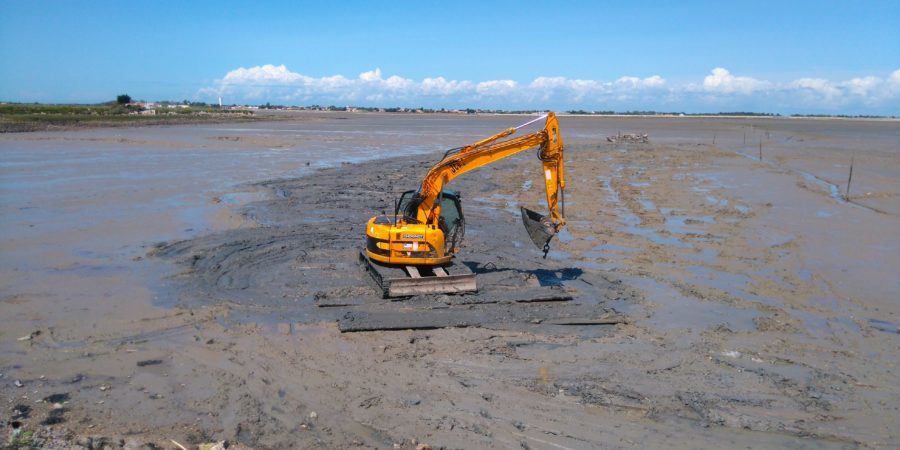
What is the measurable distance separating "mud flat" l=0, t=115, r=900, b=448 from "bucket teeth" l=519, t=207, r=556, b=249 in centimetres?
91

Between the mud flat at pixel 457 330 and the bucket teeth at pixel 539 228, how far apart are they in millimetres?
910

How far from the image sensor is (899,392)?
817cm

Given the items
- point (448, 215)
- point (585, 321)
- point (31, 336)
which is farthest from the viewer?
point (448, 215)

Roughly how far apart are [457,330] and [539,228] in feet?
9.51

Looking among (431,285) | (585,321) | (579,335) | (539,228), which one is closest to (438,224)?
(431,285)

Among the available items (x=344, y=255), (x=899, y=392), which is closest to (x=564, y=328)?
(x=899, y=392)

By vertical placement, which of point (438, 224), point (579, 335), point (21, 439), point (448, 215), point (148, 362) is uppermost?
point (448, 215)

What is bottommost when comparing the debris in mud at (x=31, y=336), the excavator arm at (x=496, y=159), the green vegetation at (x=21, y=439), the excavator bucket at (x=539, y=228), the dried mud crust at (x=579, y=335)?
the dried mud crust at (x=579, y=335)

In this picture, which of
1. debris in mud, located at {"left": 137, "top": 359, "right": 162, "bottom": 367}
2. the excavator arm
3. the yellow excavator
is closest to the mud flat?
debris in mud, located at {"left": 137, "top": 359, "right": 162, "bottom": 367}

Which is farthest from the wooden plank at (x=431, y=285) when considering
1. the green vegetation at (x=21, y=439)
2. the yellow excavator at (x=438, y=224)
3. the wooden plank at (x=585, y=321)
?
the green vegetation at (x=21, y=439)

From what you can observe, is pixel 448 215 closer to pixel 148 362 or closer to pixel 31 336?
pixel 148 362

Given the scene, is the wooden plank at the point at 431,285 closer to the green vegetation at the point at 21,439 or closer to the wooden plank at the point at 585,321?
the wooden plank at the point at 585,321

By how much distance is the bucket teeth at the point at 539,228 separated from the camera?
39.1ft

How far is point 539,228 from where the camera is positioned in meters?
12.0
